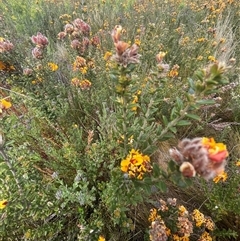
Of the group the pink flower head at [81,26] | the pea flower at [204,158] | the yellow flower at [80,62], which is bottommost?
the yellow flower at [80,62]

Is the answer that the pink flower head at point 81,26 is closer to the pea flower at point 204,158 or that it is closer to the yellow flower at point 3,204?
the yellow flower at point 3,204

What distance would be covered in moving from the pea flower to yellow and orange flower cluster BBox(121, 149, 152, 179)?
0.38 meters

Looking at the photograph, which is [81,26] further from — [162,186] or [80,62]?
[162,186]

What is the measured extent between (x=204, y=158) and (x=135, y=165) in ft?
1.49

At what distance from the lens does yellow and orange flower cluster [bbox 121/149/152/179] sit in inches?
42.5

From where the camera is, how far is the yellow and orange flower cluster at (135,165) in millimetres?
1079

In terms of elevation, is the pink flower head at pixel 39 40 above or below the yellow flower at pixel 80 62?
above

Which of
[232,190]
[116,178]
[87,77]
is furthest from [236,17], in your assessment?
[116,178]

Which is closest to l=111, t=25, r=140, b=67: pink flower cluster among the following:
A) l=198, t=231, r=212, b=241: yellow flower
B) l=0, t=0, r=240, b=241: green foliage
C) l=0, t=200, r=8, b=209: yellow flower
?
l=0, t=0, r=240, b=241: green foliage

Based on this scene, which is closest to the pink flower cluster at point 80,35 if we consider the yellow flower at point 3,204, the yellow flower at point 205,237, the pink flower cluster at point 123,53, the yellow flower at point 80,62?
the yellow flower at point 80,62

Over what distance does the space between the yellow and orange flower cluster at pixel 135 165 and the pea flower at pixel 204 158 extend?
38 centimetres

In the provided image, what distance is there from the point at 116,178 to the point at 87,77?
3.20ft

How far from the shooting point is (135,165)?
1.09m

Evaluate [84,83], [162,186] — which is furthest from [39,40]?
[162,186]
